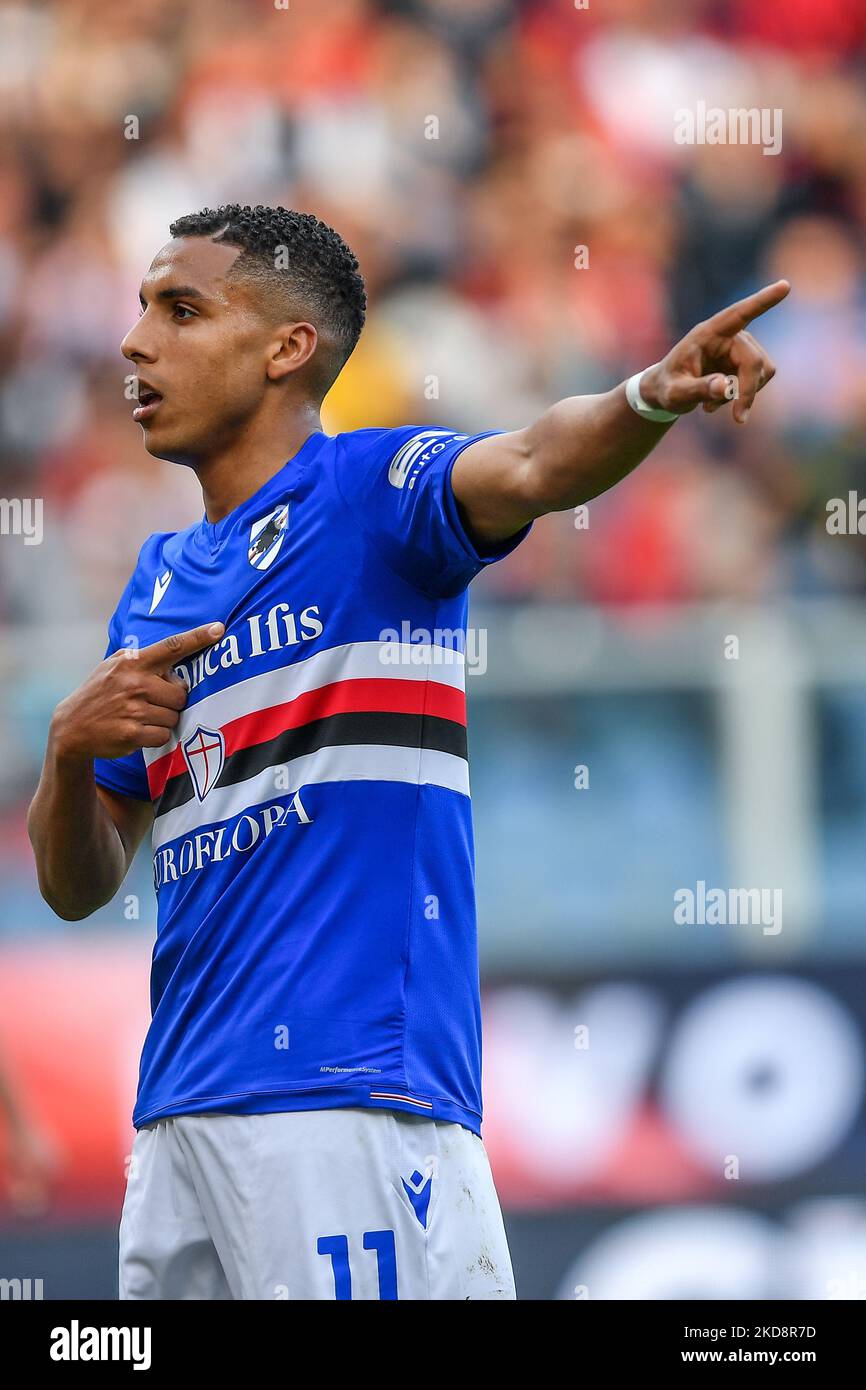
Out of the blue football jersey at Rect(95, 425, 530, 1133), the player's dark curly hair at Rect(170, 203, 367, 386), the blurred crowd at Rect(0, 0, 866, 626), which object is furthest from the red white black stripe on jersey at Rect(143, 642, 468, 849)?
the blurred crowd at Rect(0, 0, 866, 626)

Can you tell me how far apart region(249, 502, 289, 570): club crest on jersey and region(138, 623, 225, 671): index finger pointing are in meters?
0.12

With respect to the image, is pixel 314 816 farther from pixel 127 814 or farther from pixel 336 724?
pixel 127 814

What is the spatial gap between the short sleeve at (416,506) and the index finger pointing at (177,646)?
29 cm

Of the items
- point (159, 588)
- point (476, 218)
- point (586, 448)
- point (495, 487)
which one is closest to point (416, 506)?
point (495, 487)

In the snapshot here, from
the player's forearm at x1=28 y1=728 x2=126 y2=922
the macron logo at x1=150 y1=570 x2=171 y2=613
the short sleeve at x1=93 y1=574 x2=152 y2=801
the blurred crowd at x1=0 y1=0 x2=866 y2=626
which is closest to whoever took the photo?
the player's forearm at x1=28 y1=728 x2=126 y2=922

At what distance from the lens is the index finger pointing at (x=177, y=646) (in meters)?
2.86

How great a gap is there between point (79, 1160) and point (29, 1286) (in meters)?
0.47

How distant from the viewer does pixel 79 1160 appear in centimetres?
583

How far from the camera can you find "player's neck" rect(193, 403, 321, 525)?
3064mm

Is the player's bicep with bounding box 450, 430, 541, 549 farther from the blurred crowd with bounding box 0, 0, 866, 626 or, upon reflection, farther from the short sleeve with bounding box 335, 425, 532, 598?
the blurred crowd with bounding box 0, 0, 866, 626

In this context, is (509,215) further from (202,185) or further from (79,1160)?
(79,1160)

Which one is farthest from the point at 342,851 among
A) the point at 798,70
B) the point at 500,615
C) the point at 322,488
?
the point at 798,70

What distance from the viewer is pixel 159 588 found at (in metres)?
3.13

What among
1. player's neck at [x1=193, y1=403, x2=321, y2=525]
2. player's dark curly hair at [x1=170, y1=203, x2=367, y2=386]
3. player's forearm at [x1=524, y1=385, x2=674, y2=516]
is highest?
player's dark curly hair at [x1=170, y1=203, x2=367, y2=386]
